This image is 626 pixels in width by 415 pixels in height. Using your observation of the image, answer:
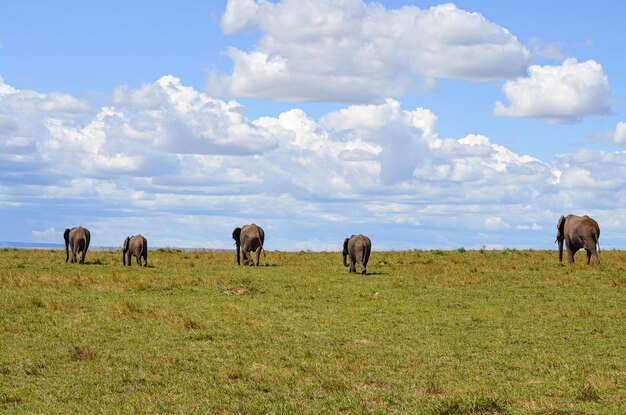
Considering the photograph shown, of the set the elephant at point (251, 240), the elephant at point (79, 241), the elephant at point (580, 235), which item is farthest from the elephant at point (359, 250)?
the elephant at point (79, 241)

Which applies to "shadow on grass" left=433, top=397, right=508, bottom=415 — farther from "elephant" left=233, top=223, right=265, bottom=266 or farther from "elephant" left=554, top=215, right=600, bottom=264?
"elephant" left=233, top=223, right=265, bottom=266

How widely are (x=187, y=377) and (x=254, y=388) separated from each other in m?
1.60

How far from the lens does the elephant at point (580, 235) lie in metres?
Answer: 38.9

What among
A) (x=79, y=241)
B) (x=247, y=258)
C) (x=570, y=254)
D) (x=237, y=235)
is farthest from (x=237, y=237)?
(x=570, y=254)

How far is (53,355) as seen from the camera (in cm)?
1706

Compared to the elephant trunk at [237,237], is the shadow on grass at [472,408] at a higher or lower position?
lower

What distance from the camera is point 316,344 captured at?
18219 mm

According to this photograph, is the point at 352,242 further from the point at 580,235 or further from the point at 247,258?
the point at 580,235

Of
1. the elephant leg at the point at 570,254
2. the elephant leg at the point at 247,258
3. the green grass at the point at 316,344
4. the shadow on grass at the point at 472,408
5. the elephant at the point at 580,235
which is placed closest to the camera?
→ the shadow on grass at the point at 472,408

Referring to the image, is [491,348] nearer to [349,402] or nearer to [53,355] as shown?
[349,402]

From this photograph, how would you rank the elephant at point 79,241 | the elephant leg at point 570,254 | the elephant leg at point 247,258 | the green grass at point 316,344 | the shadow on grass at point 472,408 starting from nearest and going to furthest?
the shadow on grass at point 472,408 < the green grass at point 316,344 < the elephant leg at point 570,254 < the elephant leg at point 247,258 < the elephant at point 79,241

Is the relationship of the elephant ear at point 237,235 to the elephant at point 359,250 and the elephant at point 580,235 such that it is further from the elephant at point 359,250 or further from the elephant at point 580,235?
the elephant at point 580,235

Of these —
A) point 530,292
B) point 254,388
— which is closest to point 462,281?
point 530,292

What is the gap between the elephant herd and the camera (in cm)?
3544
